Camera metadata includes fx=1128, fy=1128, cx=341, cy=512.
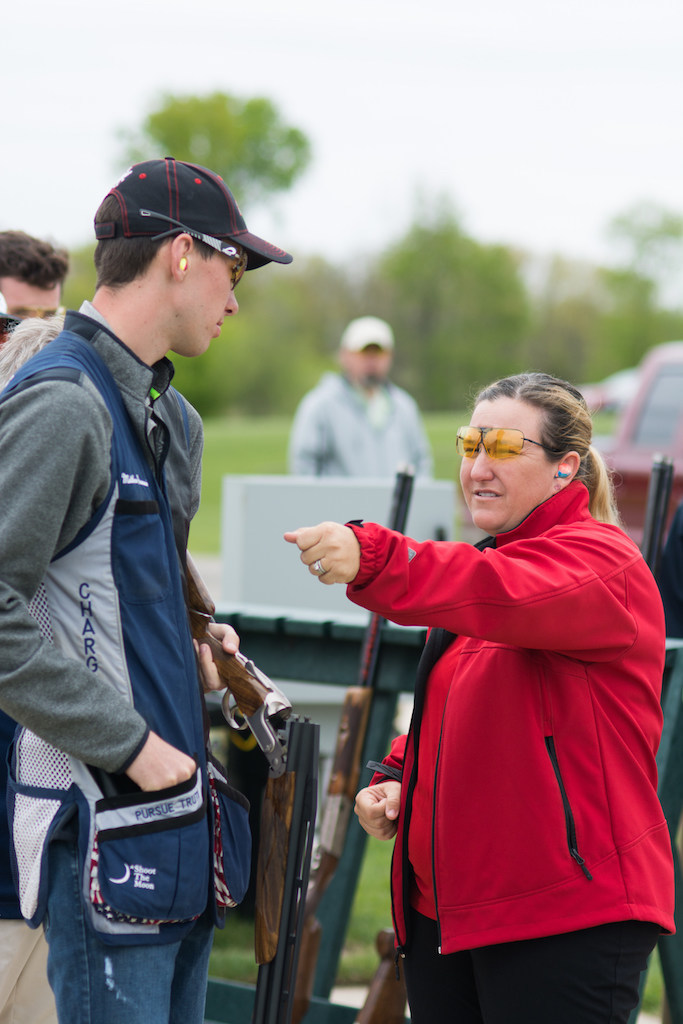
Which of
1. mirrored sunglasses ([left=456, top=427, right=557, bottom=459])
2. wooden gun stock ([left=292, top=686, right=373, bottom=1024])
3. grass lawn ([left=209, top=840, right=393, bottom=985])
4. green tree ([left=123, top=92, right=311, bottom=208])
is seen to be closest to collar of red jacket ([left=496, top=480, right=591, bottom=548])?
mirrored sunglasses ([left=456, top=427, right=557, bottom=459])

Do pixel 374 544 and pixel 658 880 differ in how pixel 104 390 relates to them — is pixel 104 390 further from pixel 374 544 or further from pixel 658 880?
pixel 658 880

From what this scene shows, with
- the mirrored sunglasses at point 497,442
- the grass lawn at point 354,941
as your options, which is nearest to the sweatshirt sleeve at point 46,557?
the mirrored sunglasses at point 497,442

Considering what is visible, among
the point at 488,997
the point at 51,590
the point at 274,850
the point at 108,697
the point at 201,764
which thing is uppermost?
the point at 51,590

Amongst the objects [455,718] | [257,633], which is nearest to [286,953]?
[455,718]

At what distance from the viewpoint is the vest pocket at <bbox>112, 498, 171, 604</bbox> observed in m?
1.79

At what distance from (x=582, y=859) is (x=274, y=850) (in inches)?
22.3

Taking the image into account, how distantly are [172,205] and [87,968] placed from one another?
1.24m

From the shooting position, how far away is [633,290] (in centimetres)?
6353

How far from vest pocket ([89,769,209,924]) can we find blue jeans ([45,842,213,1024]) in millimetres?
60

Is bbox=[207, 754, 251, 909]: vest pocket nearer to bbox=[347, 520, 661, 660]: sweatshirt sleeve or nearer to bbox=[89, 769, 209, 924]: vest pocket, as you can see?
bbox=[89, 769, 209, 924]: vest pocket

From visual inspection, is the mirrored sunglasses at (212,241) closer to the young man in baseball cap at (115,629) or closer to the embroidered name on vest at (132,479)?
the young man in baseball cap at (115,629)

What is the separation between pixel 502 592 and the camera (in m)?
1.97

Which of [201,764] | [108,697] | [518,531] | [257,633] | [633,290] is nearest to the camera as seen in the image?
[108,697]

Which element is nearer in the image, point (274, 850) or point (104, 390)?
point (104, 390)
